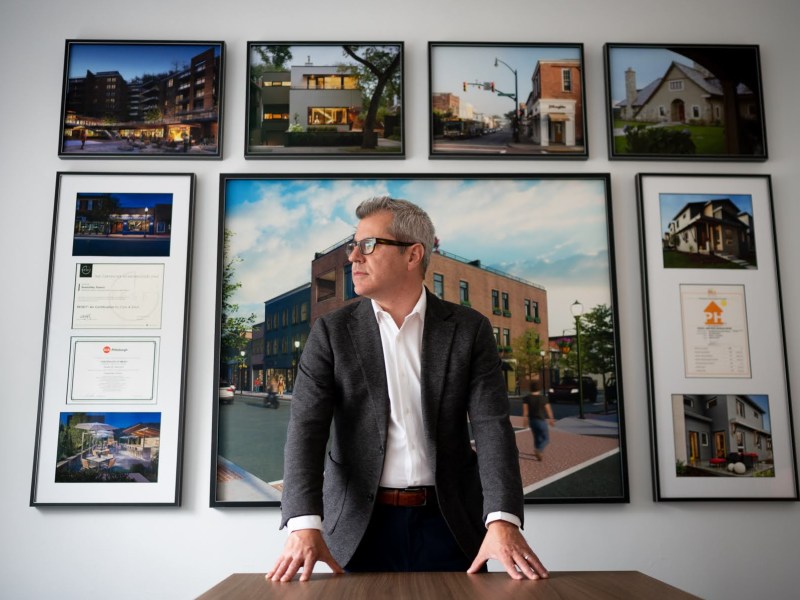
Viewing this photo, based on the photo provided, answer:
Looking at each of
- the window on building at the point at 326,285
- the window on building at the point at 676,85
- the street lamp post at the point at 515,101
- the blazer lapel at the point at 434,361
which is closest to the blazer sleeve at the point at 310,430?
the blazer lapel at the point at 434,361

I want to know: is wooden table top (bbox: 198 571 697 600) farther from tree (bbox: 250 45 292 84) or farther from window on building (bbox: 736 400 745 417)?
tree (bbox: 250 45 292 84)

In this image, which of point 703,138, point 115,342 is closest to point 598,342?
point 703,138

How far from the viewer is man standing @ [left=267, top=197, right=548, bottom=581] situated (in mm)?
1692

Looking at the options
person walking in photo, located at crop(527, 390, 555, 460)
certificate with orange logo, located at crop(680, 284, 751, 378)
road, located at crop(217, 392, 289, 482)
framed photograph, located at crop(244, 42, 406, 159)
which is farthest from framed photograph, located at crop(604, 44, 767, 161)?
road, located at crop(217, 392, 289, 482)

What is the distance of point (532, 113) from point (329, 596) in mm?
2292

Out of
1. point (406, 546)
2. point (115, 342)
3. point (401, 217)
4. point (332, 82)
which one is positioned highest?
point (332, 82)

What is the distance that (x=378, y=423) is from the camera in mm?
1771

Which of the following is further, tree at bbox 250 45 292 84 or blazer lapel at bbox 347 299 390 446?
tree at bbox 250 45 292 84

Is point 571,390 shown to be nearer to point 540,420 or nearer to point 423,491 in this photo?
point 540,420

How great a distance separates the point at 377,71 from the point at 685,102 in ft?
4.70

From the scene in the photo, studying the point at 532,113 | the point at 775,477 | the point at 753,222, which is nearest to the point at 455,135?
the point at 532,113

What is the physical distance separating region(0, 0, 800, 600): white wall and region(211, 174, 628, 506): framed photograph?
0.08 meters

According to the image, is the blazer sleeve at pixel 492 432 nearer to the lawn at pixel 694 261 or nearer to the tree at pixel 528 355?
the tree at pixel 528 355

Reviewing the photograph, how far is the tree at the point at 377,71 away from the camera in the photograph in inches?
112
